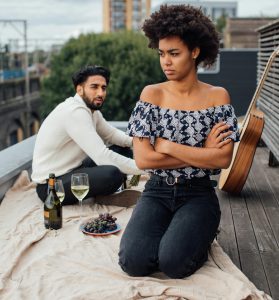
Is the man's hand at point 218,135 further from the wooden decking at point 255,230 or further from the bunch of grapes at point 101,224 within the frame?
the bunch of grapes at point 101,224

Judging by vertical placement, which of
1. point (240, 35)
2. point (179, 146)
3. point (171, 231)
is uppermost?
point (240, 35)

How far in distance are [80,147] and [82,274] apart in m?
1.46

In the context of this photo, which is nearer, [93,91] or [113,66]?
[93,91]

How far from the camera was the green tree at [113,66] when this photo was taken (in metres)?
28.9

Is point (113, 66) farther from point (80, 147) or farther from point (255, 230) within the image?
point (255, 230)

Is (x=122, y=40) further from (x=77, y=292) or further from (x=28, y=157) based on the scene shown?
(x=77, y=292)

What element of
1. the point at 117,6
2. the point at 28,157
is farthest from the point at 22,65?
the point at 117,6

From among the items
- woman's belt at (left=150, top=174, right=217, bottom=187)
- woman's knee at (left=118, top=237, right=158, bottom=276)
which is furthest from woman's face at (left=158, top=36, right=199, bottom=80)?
woman's knee at (left=118, top=237, right=158, bottom=276)

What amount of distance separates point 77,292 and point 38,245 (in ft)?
2.65

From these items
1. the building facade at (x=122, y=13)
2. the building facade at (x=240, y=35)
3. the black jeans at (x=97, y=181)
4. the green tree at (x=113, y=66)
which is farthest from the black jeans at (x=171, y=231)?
the building facade at (x=122, y=13)

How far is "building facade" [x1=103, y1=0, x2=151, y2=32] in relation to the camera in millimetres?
92750

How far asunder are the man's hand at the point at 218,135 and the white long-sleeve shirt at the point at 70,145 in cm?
131

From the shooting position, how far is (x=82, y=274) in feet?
9.87

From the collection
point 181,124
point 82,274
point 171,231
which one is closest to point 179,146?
point 181,124
